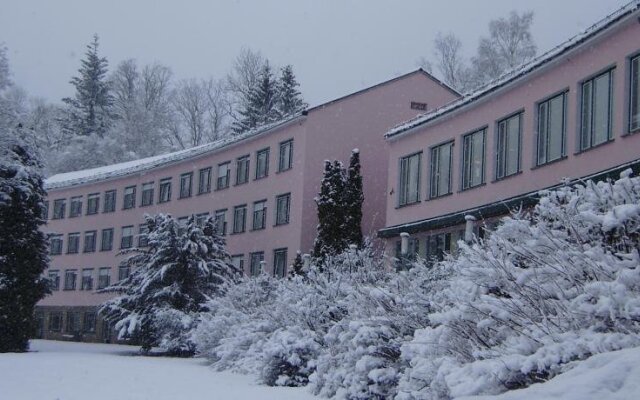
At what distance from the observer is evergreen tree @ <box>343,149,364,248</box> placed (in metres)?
36.2

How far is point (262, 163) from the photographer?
45.3 meters

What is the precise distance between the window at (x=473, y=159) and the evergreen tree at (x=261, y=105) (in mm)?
38420

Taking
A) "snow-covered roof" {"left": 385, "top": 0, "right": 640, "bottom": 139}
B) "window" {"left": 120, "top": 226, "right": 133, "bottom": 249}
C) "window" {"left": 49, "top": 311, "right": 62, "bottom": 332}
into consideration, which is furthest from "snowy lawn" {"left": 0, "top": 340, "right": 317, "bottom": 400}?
"window" {"left": 49, "top": 311, "right": 62, "bottom": 332}

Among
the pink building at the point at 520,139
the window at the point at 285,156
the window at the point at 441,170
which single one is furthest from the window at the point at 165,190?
the window at the point at 441,170

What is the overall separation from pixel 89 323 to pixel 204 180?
1535cm

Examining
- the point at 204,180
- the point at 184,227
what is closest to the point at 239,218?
the point at 204,180

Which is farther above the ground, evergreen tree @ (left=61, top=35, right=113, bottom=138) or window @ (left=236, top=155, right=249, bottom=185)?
evergreen tree @ (left=61, top=35, right=113, bottom=138)

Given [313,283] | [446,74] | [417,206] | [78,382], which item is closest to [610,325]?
[313,283]

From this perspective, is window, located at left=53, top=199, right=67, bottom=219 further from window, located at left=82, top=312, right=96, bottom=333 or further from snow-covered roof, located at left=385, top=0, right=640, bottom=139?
snow-covered roof, located at left=385, top=0, right=640, bottom=139

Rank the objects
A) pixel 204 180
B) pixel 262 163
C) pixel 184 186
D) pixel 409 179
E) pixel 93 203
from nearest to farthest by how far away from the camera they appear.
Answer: pixel 409 179
pixel 262 163
pixel 204 180
pixel 184 186
pixel 93 203

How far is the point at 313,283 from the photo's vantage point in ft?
63.9

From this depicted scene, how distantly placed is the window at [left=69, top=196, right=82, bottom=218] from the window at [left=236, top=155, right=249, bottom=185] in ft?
63.3

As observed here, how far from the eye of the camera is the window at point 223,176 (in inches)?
1902

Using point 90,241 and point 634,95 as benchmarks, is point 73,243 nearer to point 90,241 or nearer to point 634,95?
point 90,241
